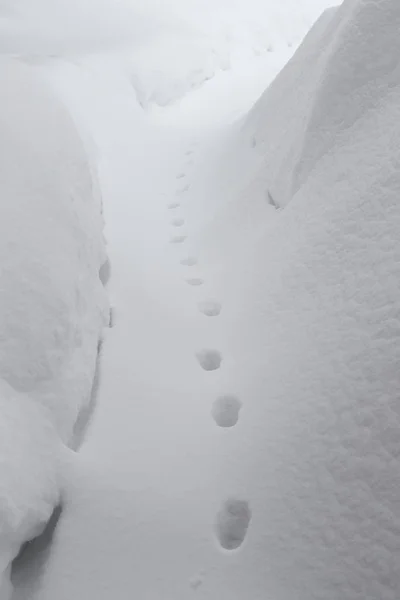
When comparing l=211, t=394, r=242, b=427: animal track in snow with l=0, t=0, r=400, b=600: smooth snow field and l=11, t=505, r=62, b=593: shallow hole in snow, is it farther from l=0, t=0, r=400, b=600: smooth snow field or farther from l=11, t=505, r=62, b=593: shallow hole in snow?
l=11, t=505, r=62, b=593: shallow hole in snow

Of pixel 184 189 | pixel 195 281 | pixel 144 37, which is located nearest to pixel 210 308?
pixel 195 281

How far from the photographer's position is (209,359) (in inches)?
81.1

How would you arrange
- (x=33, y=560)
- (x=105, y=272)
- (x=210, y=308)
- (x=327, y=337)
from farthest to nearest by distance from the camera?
(x=105, y=272) → (x=210, y=308) → (x=327, y=337) → (x=33, y=560)

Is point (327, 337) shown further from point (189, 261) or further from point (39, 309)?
point (189, 261)

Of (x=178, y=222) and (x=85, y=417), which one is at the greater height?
(x=85, y=417)

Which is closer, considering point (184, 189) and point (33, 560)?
point (33, 560)

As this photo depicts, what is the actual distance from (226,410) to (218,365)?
279 mm

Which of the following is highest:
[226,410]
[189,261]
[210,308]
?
[226,410]

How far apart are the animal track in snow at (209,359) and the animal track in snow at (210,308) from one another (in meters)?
0.29

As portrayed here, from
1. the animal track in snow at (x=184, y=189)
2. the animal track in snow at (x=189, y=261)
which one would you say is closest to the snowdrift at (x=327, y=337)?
the animal track in snow at (x=189, y=261)

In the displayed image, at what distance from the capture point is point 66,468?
1.44 metres

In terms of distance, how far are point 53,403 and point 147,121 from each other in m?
4.36

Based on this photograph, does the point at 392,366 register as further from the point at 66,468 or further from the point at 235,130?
the point at 235,130

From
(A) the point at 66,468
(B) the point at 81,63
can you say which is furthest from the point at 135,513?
(B) the point at 81,63
